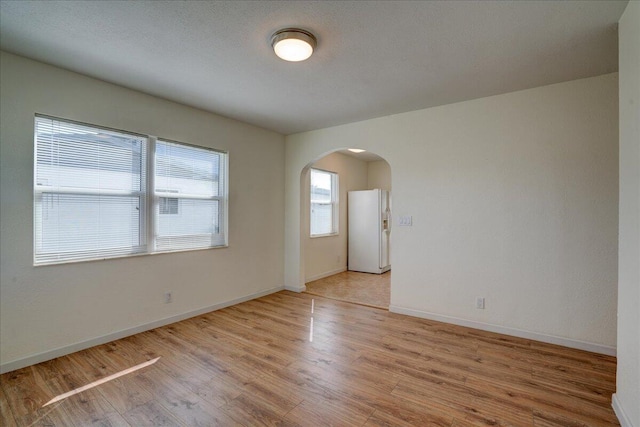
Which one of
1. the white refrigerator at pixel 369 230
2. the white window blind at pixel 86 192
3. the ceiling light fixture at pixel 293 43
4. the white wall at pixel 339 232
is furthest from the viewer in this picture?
the white refrigerator at pixel 369 230

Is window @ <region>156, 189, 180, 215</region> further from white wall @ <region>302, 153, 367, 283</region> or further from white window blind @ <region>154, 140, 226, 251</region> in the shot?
white wall @ <region>302, 153, 367, 283</region>

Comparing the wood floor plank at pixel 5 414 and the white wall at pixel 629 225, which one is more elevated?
the white wall at pixel 629 225

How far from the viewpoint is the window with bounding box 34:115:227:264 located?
2.56 metres

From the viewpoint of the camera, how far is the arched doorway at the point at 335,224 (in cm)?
485

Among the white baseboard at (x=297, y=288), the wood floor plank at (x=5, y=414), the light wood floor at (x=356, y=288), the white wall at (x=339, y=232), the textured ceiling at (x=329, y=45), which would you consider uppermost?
the textured ceiling at (x=329, y=45)

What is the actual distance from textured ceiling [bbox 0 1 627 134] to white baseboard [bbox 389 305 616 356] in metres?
2.48

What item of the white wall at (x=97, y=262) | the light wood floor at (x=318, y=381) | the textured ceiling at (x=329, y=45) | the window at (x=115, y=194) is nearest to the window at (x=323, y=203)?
the white wall at (x=97, y=262)

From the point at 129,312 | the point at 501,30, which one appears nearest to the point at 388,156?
the point at 501,30

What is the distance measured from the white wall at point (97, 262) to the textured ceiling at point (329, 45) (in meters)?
0.24

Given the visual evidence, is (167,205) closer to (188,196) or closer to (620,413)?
(188,196)

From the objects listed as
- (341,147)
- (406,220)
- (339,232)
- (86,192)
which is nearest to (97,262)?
(86,192)

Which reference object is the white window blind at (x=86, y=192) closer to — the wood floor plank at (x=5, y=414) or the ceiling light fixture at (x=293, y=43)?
the wood floor plank at (x=5, y=414)

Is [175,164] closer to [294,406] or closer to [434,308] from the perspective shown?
[294,406]

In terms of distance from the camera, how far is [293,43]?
2.09 m
